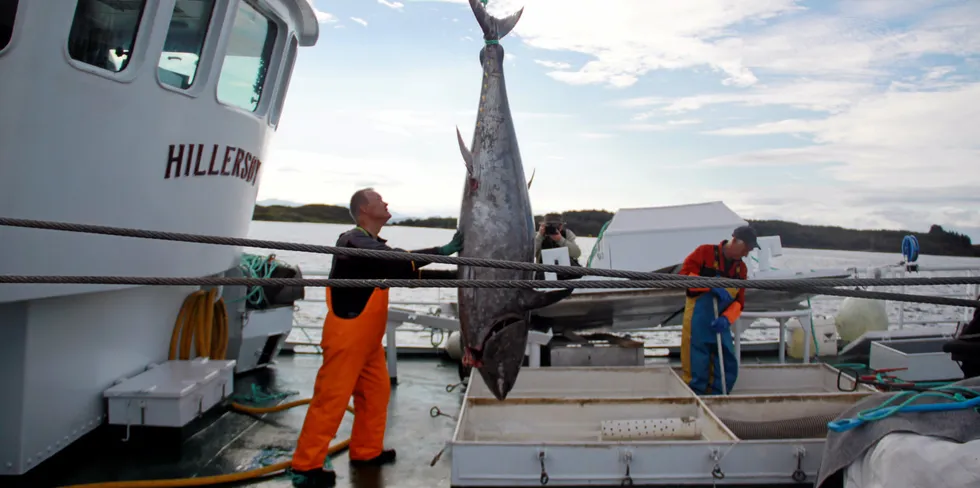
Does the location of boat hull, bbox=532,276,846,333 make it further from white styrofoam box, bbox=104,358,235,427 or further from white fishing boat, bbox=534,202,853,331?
white styrofoam box, bbox=104,358,235,427

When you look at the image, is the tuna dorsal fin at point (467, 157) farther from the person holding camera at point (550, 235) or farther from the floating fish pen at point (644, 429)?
the person holding camera at point (550, 235)

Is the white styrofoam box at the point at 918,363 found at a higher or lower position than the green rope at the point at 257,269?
lower

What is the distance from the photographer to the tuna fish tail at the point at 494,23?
11.3 ft

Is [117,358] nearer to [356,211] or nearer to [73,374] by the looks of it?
[73,374]

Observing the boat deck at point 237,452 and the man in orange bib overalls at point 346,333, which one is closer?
the man in orange bib overalls at point 346,333

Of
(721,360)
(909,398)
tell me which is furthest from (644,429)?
(909,398)

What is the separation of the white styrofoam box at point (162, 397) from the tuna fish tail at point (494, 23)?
10.1 feet

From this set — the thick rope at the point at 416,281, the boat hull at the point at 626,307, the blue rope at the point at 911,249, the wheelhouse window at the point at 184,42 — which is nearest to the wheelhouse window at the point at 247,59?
the wheelhouse window at the point at 184,42

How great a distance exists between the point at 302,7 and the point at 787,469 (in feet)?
16.6

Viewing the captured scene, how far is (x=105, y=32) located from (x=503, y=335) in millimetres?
2864

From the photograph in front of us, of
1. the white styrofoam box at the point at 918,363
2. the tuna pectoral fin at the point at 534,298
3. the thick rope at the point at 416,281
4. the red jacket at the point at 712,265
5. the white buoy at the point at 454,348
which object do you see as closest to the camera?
the thick rope at the point at 416,281

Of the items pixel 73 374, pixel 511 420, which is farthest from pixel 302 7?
pixel 511 420

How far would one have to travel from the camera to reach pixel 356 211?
384 centimetres

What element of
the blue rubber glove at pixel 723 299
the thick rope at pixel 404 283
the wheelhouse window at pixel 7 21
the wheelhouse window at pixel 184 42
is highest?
the wheelhouse window at pixel 184 42
